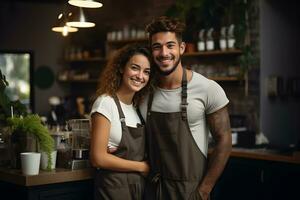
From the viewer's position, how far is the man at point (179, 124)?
3045 mm

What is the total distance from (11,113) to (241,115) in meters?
3.45

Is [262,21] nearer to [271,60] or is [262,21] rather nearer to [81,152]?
[271,60]

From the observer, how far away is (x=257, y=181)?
496cm

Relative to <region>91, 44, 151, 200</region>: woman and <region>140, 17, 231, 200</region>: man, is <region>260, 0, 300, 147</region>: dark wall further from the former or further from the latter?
<region>91, 44, 151, 200</region>: woman

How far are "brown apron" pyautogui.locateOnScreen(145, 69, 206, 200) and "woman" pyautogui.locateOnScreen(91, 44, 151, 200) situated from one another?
0.07 meters

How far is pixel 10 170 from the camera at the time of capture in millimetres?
3248

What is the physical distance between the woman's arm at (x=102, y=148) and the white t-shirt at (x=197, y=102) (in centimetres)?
37

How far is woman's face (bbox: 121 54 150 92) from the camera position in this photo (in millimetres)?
3035

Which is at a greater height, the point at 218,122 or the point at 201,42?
the point at 201,42

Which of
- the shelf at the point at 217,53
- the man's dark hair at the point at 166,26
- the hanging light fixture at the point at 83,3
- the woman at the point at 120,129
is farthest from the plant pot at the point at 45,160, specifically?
the shelf at the point at 217,53

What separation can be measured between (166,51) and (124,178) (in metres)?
0.72

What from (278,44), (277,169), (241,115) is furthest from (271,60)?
(277,169)

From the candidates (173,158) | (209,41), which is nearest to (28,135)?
(173,158)

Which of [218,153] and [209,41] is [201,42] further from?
[218,153]
